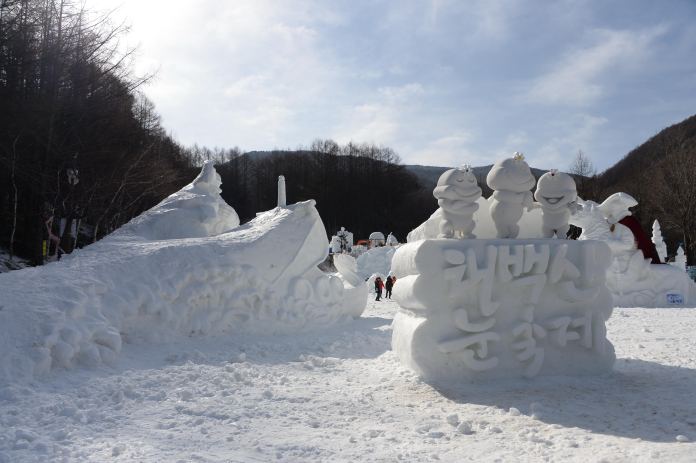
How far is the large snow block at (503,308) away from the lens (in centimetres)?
546

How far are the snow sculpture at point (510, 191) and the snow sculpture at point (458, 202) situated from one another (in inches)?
12.5

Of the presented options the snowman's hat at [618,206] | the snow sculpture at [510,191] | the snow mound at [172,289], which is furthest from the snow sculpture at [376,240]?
the snow sculpture at [510,191]

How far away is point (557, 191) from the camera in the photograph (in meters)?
6.30

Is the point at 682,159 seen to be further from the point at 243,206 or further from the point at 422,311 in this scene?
the point at 243,206

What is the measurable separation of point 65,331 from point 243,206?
42872 millimetres

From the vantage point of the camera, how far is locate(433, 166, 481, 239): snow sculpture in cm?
588

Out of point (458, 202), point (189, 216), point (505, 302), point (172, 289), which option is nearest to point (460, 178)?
point (458, 202)

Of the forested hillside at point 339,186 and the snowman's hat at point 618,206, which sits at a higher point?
the forested hillside at point 339,186

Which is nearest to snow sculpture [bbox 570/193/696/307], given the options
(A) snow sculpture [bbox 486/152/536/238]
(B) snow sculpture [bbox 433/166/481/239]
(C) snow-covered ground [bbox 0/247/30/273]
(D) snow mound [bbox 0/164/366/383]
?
(D) snow mound [bbox 0/164/366/383]

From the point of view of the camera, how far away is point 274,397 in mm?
5309

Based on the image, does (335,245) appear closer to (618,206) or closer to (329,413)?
(618,206)

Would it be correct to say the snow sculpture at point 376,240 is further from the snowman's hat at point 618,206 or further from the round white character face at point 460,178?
the round white character face at point 460,178

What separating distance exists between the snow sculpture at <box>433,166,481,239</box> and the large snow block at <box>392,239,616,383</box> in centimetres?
34

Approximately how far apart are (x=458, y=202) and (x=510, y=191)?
26.4 inches
